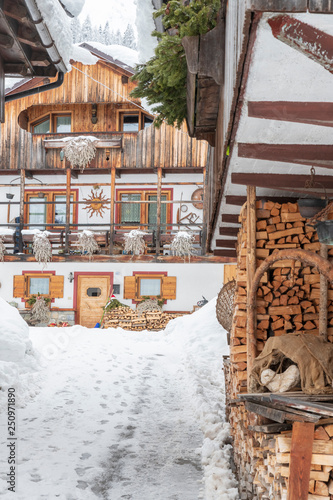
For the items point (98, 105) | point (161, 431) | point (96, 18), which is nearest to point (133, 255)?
point (98, 105)

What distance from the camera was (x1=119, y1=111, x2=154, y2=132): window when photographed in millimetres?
19312

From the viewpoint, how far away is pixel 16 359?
9148 millimetres

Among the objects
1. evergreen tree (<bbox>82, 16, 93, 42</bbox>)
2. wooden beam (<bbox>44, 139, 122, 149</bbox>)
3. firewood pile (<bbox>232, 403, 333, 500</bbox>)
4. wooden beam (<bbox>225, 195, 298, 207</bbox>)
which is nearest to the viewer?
firewood pile (<bbox>232, 403, 333, 500</bbox>)

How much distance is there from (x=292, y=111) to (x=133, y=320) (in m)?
14.4

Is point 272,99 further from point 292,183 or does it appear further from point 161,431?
point 161,431

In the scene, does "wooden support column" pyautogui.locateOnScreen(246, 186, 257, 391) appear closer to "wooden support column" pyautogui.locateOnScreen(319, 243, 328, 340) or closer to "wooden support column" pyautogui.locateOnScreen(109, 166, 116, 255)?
"wooden support column" pyautogui.locateOnScreen(319, 243, 328, 340)

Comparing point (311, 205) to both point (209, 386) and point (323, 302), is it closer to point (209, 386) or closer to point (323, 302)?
point (323, 302)

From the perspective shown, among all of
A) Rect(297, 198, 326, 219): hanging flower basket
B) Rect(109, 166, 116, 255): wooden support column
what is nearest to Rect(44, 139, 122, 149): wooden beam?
Rect(109, 166, 116, 255): wooden support column

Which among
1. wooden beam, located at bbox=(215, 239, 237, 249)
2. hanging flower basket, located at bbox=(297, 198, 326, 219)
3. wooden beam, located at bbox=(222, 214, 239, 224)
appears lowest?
wooden beam, located at bbox=(215, 239, 237, 249)

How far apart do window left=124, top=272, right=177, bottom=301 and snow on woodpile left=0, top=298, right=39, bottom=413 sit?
743 cm

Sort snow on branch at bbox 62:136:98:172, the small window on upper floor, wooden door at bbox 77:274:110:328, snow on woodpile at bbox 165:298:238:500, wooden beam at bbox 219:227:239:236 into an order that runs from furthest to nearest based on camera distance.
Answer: the small window on upper floor → wooden door at bbox 77:274:110:328 → snow on branch at bbox 62:136:98:172 → wooden beam at bbox 219:227:239:236 → snow on woodpile at bbox 165:298:238:500

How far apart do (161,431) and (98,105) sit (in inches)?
608

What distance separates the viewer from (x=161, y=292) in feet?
59.3

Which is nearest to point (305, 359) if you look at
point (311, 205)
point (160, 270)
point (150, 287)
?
point (311, 205)
